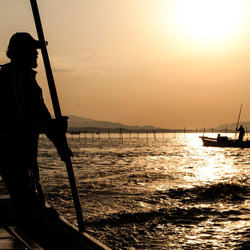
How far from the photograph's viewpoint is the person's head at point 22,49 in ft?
11.5

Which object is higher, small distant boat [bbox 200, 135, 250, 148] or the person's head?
the person's head

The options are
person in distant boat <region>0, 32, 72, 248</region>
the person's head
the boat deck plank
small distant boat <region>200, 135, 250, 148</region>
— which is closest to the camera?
person in distant boat <region>0, 32, 72, 248</region>

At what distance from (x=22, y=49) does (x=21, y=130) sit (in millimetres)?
833

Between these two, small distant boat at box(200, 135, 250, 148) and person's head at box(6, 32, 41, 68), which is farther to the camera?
small distant boat at box(200, 135, 250, 148)

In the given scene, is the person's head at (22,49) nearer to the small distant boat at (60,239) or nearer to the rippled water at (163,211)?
the small distant boat at (60,239)

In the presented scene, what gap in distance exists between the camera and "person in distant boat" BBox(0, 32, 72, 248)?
325 cm

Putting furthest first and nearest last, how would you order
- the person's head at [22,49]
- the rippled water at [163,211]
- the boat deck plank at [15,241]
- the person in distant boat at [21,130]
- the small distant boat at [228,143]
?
the small distant boat at [228,143] < the rippled water at [163,211] < the boat deck plank at [15,241] < the person's head at [22,49] < the person in distant boat at [21,130]

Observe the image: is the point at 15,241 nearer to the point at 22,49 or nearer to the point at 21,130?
the point at 21,130

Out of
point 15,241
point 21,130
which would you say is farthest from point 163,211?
point 21,130

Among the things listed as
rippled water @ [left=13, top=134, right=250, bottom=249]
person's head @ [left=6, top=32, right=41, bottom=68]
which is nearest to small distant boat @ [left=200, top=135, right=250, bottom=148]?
rippled water @ [left=13, top=134, right=250, bottom=249]

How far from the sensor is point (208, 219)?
412 inches

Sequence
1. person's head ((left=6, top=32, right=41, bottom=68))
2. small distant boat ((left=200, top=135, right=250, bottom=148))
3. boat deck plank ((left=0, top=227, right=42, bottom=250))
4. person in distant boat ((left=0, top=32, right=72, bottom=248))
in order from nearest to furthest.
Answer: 1. person in distant boat ((left=0, top=32, right=72, bottom=248))
2. person's head ((left=6, top=32, right=41, bottom=68))
3. boat deck plank ((left=0, top=227, right=42, bottom=250))
4. small distant boat ((left=200, top=135, right=250, bottom=148))

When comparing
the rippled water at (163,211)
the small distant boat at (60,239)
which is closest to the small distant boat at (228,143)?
the rippled water at (163,211)

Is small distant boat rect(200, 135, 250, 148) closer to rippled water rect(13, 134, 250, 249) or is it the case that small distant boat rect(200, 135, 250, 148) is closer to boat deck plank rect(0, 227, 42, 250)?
rippled water rect(13, 134, 250, 249)
